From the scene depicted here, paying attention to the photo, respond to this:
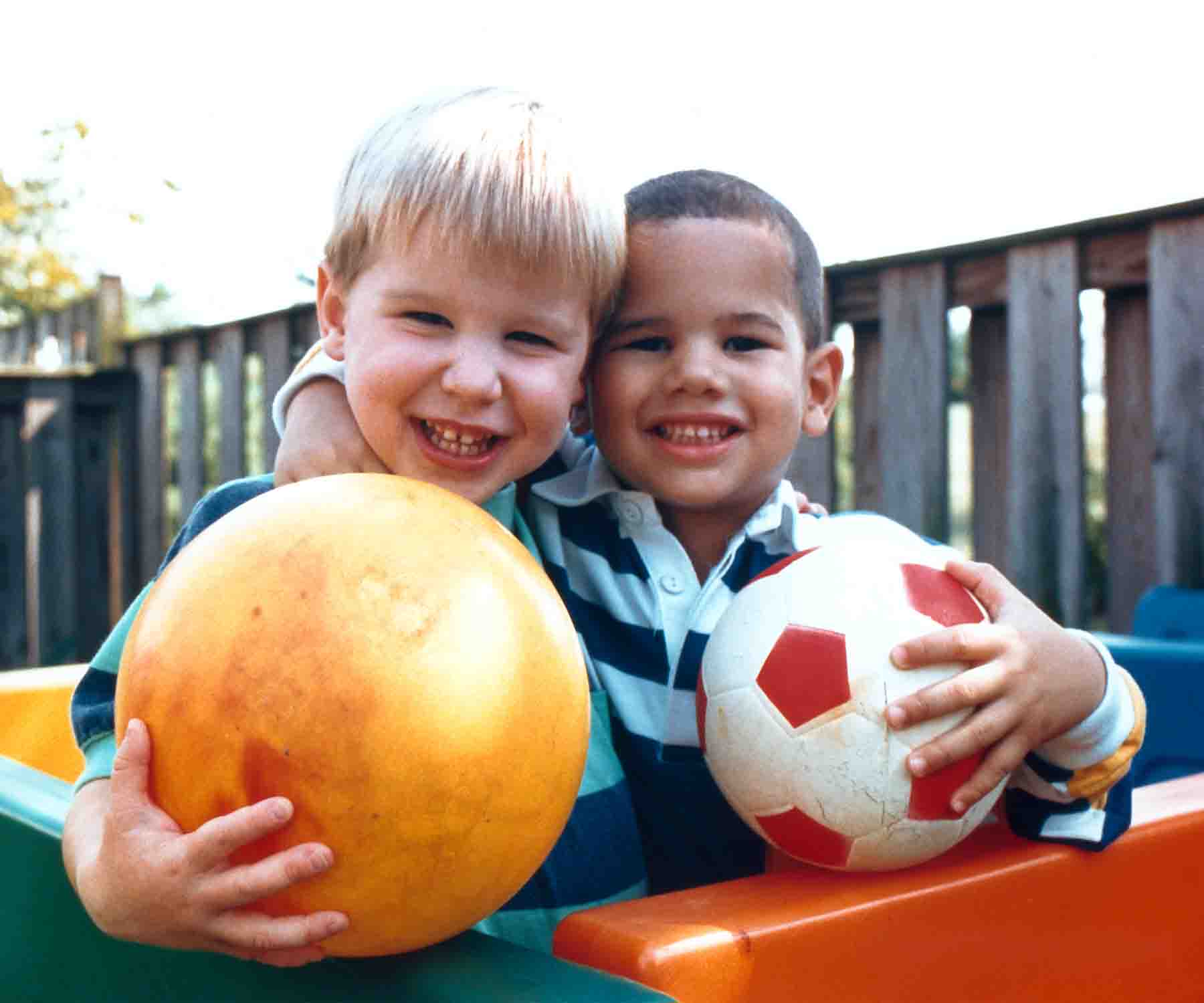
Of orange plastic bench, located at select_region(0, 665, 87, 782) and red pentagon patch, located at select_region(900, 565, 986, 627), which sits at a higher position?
red pentagon patch, located at select_region(900, 565, 986, 627)

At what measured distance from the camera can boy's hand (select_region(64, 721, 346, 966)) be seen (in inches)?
43.1

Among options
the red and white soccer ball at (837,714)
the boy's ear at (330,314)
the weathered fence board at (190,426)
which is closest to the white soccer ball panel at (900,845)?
the red and white soccer ball at (837,714)

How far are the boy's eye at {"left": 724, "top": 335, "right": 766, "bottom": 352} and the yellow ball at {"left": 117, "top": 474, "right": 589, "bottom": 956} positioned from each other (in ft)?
2.97

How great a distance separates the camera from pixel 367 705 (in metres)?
1.10

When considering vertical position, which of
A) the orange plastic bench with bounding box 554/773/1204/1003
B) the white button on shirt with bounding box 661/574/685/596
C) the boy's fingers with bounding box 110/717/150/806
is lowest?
the orange plastic bench with bounding box 554/773/1204/1003

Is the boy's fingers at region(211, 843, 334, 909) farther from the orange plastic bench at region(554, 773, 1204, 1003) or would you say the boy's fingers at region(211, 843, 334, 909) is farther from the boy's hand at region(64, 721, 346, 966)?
the orange plastic bench at region(554, 773, 1204, 1003)

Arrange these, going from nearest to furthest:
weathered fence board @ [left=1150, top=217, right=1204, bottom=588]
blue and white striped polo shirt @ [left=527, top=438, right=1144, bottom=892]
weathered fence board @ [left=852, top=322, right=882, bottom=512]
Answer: blue and white striped polo shirt @ [left=527, top=438, right=1144, bottom=892] → weathered fence board @ [left=1150, top=217, right=1204, bottom=588] → weathered fence board @ [left=852, top=322, right=882, bottom=512]

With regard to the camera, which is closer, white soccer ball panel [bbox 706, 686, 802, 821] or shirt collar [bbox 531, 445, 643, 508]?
white soccer ball panel [bbox 706, 686, 802, 821]

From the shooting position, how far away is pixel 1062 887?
151 cm

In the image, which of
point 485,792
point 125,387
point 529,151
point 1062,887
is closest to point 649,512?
point 529,151

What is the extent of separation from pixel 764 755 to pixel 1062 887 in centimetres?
37

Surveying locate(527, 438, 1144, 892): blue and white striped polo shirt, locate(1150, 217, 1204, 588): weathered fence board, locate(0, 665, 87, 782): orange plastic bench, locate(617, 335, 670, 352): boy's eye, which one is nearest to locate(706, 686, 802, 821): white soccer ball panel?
locate(527, 438, 1144, 892): blue and white striped polo shirt

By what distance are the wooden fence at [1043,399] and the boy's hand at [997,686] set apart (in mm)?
1849

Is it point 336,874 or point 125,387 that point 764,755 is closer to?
point 336,874
